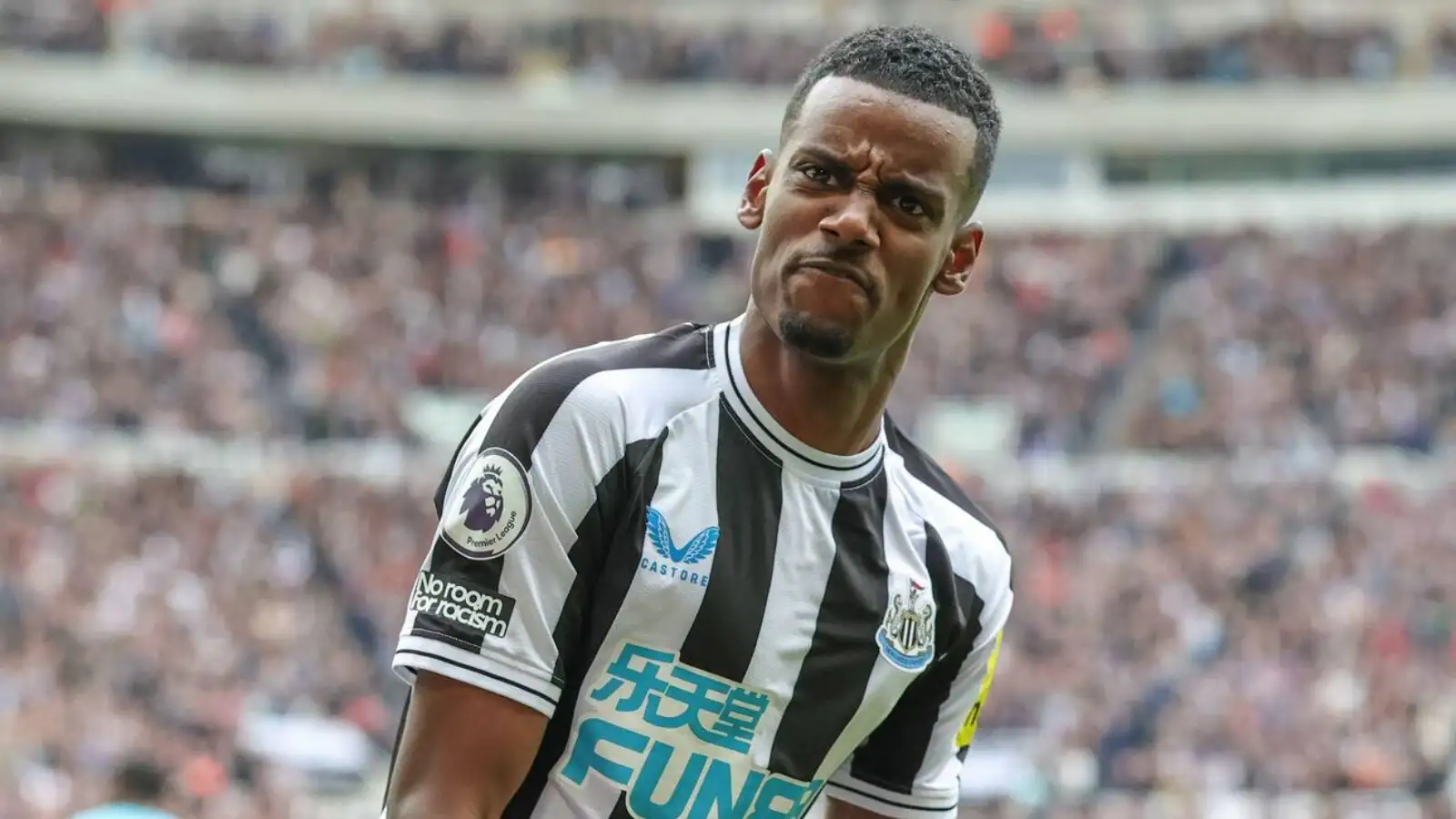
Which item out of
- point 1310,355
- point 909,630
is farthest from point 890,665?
point 1310,355

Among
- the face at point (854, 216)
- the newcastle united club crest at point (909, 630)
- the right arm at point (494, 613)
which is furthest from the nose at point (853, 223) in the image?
the newcastle united club crest at point (909, 630)

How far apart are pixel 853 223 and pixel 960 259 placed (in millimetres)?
347

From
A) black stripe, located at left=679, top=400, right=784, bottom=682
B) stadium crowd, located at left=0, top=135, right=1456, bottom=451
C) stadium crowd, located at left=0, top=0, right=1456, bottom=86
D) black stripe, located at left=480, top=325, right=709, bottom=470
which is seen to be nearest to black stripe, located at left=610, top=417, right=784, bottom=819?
black stripe, located at left=679, top=400, right=784, bottom=682

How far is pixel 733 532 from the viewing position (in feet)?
8.86

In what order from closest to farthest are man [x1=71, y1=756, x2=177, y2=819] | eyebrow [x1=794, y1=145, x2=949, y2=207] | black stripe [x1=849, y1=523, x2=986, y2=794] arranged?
eyebrow [x1=794, y1=145, x2=949, y2=207] → black stripe [x1=849, y1=523, x2=986, y2=794] → man [x1=71, y1=756, x2=177, y2=819]

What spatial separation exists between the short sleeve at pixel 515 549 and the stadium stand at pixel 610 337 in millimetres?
11104

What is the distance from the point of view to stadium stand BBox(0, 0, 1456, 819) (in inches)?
597

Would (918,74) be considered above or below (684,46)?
above

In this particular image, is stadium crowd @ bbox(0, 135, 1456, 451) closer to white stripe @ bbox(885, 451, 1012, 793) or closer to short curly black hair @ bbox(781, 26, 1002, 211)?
white stripe @ bbox(885, 451, 1012, 793)

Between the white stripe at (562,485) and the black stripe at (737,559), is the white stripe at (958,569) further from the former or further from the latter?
the white stripe at (562,485)

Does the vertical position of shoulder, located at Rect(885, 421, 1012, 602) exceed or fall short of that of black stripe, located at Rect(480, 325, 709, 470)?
it falls short

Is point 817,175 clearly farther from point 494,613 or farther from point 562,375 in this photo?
point 494,613

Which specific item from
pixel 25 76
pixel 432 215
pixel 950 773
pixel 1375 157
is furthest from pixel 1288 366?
pixel 950 773

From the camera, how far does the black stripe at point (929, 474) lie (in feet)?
10.2
